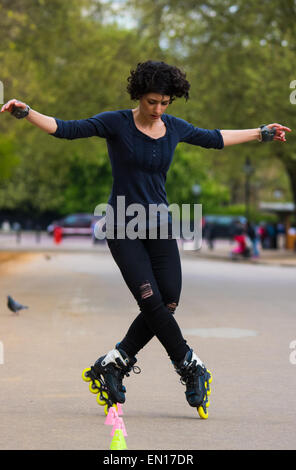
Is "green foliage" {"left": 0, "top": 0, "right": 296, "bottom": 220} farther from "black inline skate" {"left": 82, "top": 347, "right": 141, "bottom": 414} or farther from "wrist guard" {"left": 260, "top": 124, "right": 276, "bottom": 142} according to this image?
"black inline skate" {"left": 82, "top": 347, "right": 141, "bottom": 414}

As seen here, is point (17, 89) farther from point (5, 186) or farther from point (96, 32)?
point (5, 186)

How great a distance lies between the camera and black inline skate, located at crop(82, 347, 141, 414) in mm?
5812

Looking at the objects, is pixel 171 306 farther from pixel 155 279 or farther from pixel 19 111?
pixel 19 111

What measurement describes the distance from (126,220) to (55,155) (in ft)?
124

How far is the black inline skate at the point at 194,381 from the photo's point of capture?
5742 mm

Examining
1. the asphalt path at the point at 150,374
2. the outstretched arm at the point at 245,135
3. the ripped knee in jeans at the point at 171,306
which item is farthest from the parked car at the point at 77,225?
the ripped knee in jeans at the point at 171,306

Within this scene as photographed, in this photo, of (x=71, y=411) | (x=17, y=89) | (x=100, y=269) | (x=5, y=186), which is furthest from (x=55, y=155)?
(x=71, y=411)

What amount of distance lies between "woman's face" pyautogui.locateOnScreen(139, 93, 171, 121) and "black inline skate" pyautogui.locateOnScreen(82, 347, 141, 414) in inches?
56.2

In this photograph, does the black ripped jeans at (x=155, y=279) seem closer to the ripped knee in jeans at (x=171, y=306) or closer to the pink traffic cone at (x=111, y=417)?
the ripped knee in jeans at (x=171, y=306)

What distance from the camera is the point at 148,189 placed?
5.66 m

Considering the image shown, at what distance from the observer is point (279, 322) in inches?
465

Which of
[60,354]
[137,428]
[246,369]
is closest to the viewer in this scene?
[137,428]

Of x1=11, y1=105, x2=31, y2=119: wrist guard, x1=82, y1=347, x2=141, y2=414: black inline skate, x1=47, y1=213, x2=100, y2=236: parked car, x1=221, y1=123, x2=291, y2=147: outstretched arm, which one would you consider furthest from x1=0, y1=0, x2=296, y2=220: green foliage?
x1=11, y1=105, x2=31, y2=119: wrist guard

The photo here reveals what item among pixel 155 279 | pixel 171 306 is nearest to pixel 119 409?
pixel 171 306
